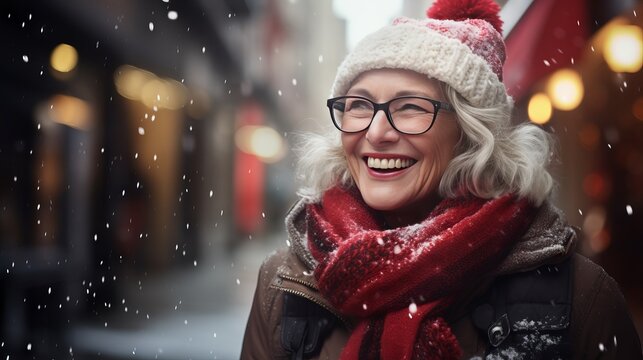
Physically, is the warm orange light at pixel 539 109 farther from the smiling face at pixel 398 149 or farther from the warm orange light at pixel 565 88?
the smiling face at pixel 398 149

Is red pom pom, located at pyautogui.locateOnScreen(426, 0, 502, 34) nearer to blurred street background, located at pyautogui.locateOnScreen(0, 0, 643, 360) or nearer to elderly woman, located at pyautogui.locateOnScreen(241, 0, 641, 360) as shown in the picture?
elderly woman, located at pyautogui.locateOnScreen(241, 0, 641, 360)

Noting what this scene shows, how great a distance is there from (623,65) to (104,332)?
6599 millimetres

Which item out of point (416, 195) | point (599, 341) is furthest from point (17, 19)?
point (599, 341)

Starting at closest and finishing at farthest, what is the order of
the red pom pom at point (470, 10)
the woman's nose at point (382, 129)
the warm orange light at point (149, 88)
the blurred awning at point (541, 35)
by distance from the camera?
the woman's nose at point (382, 129) → the red pom pom at point (470, 10) → the blurred awning at point (541, 35) → the warm orange light at point (149, 88)

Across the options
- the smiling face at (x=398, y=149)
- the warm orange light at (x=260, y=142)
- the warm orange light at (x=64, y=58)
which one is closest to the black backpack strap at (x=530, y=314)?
the smiling face at (x=398, y=149)

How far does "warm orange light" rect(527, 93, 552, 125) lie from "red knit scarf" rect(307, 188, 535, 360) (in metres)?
4.10

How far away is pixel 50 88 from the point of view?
866 cm

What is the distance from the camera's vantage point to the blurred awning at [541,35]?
4.38m

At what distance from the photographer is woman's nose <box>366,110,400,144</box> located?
2.05 meters

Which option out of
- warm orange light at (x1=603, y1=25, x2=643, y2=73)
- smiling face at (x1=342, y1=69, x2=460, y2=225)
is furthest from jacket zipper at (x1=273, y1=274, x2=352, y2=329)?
warm orange light at (x1=603, y1=25, x2=643, y2=73)

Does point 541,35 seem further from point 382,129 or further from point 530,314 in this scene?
point 530,314

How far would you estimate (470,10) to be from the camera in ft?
7.67

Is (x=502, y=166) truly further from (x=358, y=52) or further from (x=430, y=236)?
(x=358, y=52)

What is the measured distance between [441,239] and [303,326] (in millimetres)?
572
